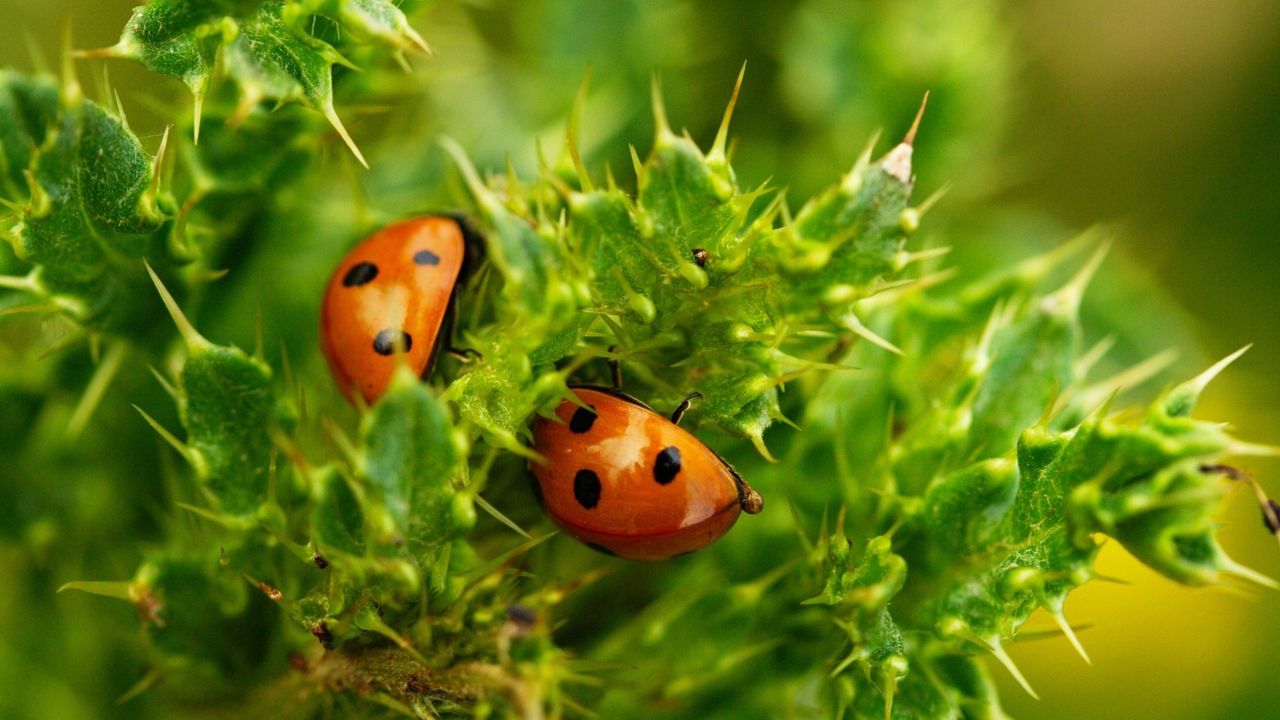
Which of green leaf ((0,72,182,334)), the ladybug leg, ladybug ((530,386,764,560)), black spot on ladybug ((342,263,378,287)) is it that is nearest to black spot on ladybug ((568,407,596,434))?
ladybug ((530,386,764,560))

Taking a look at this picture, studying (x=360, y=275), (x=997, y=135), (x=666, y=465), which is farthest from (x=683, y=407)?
(x=997, y=135)

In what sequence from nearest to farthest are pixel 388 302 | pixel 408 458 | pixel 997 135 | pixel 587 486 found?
pixel 408 458 < pixel 587 486 < pixel 388 302 < pixel 997 135

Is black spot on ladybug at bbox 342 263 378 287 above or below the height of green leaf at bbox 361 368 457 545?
below

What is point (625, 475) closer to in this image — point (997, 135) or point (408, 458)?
point (408, 458)

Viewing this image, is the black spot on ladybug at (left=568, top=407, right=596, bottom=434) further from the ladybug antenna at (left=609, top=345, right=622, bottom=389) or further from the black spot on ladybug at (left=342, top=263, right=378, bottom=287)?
the black spot on ladybug at (left=342, top=263, right=378, bottom=287)

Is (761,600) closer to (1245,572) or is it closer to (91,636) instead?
(1245,572)

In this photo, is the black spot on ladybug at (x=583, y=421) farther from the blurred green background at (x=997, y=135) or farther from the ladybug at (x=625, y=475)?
the blurred green background at (x=997, y=135)
